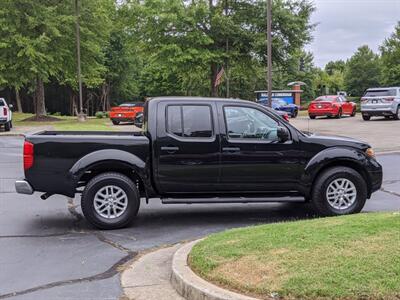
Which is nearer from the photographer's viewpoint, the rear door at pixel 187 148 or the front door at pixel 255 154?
the rear door at pixel 187 148

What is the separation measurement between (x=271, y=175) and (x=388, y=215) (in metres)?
1.93

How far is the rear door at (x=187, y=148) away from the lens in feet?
25.8

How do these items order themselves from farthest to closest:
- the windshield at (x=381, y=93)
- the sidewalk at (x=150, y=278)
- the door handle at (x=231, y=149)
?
1. the windshield at (x=381, y=93)
2. the door handle at (x=231, y=149)
3. the sidewalk at (x=150, y=278)

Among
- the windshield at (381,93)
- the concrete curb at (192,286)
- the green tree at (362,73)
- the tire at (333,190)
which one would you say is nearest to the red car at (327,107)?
the windshield at (381,93)

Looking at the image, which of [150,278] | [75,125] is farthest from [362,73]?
[150,278]

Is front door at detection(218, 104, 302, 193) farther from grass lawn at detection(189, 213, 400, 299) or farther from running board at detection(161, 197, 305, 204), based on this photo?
grass lawn at detection(189, 213, 400, 299)

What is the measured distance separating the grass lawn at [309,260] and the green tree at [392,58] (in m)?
51.6

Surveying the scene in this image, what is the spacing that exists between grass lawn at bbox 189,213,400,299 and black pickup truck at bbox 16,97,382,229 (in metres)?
1.74

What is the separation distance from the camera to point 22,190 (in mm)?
7652

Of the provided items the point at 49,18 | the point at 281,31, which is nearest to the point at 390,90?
the point at 281,31

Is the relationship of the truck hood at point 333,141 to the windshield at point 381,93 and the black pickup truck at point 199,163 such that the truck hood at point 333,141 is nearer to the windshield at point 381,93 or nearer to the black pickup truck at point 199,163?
the black pickup truck at point 199,163

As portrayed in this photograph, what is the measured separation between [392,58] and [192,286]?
54907 millimetres

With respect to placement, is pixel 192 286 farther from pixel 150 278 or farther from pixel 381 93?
pixel 381 93

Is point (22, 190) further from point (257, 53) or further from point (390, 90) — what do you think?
point (257, 53)
